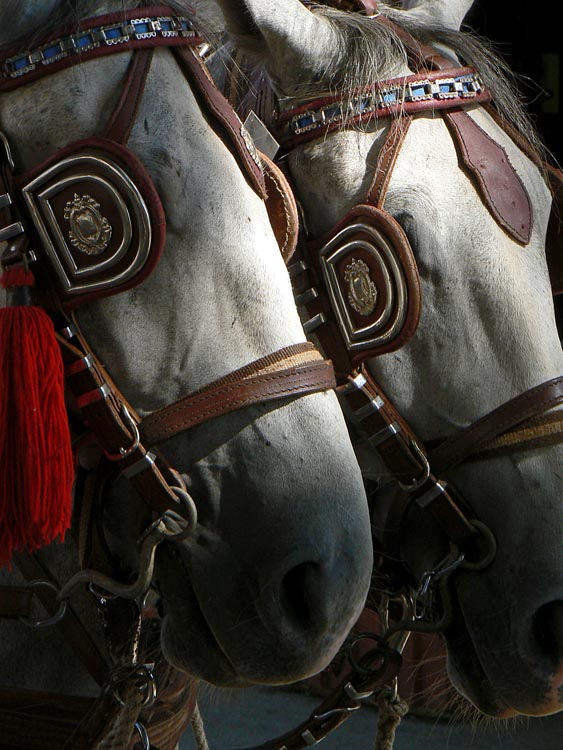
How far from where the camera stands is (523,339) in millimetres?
1931

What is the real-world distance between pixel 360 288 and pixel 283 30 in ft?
1.52

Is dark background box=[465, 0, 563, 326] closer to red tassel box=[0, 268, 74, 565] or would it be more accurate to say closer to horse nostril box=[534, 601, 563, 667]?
horse nostril box=[534, 601, 563, 667]

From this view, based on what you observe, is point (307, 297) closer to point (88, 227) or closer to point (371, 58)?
point (371, 58)

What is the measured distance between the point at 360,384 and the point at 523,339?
303mm

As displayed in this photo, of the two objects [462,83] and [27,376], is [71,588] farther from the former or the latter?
[462,83]

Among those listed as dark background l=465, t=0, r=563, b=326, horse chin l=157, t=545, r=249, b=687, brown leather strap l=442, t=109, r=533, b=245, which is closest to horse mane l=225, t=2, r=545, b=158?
brown leather strap l=442, t=109, r=533, b=245

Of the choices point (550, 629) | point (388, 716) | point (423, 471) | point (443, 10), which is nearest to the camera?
point (550, 629)

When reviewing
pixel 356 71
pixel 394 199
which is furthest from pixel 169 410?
pixel 356 71

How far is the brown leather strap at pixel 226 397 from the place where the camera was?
1.36m

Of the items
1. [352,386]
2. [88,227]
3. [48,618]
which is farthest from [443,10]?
[48,618]

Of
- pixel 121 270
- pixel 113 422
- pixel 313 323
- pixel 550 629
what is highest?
pixel 121 270

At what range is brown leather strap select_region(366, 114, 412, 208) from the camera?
192 cm

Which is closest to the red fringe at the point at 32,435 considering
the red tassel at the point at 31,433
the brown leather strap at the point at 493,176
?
the red tassel at the point at 31,433

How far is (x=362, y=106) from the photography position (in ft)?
6.57
